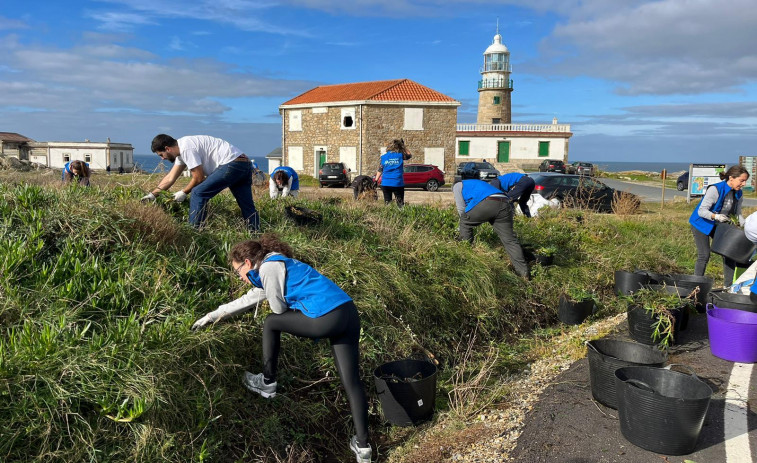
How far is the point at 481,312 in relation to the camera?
681 cm

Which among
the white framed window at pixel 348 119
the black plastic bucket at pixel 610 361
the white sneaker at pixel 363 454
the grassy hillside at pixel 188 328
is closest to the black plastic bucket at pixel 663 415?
the black plastic bucket at pixel 610 361

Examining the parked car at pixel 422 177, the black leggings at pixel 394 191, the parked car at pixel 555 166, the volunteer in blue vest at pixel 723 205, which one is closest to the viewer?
the volunteer in blue vest at pixel 723 205

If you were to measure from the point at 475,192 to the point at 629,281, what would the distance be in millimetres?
2369

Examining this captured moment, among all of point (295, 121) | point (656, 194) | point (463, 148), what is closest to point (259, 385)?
point (656, 194)

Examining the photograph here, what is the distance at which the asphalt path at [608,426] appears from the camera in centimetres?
379

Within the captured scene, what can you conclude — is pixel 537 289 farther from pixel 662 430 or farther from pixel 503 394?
pixel 662 430

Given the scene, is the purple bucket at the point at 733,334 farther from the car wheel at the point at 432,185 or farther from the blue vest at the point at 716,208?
the car wheel at the point at 432,185

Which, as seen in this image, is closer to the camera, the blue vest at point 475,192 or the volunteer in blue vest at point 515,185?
the blue vest at point 475,192

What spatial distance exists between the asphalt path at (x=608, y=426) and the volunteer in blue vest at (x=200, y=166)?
3.89 meters

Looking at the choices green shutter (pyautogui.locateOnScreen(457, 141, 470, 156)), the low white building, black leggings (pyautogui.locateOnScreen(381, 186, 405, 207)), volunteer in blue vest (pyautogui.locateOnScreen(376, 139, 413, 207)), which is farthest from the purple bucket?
the low white building

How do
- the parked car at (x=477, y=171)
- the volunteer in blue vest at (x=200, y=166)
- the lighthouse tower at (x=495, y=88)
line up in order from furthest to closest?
the lighthouse tower at (x=495, y=88), the parked car at (x=477, y=171), the volunteer in blue vest at (x=200, y=166)

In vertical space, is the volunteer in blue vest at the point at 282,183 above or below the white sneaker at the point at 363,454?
above

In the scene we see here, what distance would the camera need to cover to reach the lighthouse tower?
58.3 m

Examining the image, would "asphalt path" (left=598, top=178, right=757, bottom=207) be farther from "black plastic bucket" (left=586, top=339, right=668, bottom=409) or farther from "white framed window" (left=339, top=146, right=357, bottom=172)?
"black plastic bucket" (left=586, top=339, right=668, bottom=409)
